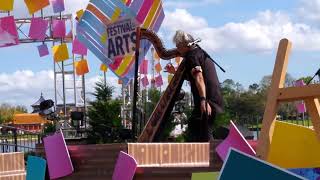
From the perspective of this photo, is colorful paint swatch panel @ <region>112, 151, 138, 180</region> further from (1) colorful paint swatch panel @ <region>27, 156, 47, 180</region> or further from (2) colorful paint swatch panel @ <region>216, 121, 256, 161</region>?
(1) colorful paint swatch panel @ <region>27, 156, 47, 180</region>

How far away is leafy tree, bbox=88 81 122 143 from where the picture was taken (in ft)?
48.4

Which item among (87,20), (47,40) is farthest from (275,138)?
(47,40)

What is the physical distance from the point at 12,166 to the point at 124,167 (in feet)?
7.39

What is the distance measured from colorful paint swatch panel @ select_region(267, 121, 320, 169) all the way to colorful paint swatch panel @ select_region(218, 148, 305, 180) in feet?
2.35

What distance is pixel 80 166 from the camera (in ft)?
A: 17.0

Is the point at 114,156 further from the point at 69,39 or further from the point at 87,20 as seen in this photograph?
the point at 69,39

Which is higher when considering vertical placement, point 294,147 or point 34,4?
point 34,4

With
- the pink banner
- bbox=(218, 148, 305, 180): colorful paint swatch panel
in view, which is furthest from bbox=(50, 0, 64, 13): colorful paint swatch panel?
bbox=(218, 148, 305, 180): colorful paint swatch panel

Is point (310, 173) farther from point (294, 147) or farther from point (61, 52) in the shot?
point (61, 52)

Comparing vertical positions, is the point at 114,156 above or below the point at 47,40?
below

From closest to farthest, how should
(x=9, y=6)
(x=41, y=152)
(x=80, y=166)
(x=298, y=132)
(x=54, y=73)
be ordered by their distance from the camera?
(x=298, y=132), (x=80, y=166), (x=41, y=152), (x=9, y=6), (x=54, y=73)

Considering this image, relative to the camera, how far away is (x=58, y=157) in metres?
5.35

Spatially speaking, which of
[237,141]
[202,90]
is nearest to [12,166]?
[202,90]

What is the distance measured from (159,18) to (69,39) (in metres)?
8.88
